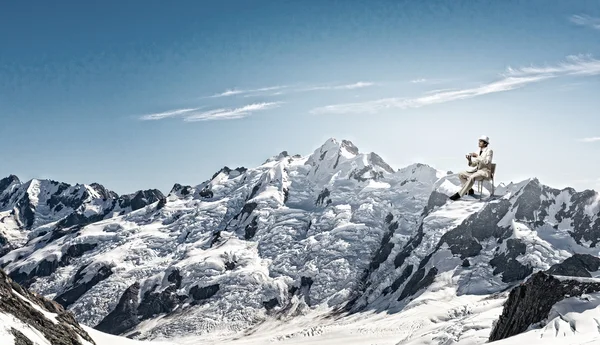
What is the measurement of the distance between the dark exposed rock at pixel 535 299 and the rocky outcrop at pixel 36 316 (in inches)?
1967

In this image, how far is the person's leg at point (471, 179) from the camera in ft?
69.3

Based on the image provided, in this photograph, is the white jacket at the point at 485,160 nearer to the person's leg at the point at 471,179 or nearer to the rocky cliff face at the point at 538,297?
the person's leg at the point at 471,179

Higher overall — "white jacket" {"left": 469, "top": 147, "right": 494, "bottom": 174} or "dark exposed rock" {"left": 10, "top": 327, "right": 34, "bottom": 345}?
"white jacket" {"left": 469, "top": 147, "right": 494, "bottom": 174}

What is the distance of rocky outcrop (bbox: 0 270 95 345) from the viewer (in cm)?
6794

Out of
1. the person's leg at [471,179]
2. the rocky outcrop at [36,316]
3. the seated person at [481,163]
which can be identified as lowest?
the rocky outcrop at [36,316]

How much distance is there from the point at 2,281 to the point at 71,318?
13685 millimetres

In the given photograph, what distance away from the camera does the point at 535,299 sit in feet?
173

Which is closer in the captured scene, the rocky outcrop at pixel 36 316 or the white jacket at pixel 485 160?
the white jacket at pixel 485 160

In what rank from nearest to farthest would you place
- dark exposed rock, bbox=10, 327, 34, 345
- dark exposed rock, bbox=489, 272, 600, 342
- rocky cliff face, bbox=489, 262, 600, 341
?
rocky cliff face, bbox=489, 262, 600, 341
dark exposed rock, bbox=489, 272, 600, 342
dark exposed rock, bbox=10, 327, 34, 345

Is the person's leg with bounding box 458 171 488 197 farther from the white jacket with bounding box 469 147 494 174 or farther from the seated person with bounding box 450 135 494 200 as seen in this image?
the white jacket with bounding box 469 147 494 174

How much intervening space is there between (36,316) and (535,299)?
60.3 meters

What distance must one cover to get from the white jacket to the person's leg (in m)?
0.20

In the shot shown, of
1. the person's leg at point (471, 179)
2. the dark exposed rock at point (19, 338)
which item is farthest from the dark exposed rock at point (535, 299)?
the dark exposed rock at point (19, 338)

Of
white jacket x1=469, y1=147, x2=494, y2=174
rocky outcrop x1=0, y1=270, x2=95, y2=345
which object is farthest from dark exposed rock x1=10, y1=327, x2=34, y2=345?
white jacket x1=469, y1=147, x2=494, y2=174
